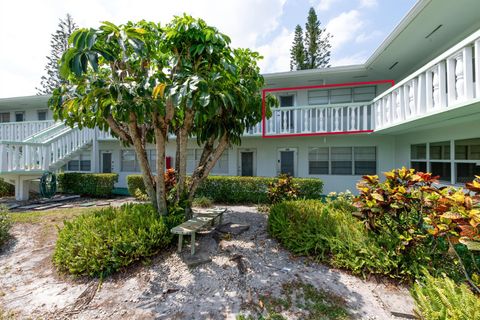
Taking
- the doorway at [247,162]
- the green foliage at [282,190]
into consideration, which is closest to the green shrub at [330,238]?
the green foliage at [282,190]

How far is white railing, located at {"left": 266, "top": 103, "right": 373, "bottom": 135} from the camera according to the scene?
27.2 feet

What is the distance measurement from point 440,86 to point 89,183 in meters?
12.4

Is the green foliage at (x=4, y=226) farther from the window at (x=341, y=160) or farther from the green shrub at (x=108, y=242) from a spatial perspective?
the window at (x=341, y=160)

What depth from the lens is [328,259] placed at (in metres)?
3.78

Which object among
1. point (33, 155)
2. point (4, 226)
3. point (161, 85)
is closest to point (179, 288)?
point (161, 85)

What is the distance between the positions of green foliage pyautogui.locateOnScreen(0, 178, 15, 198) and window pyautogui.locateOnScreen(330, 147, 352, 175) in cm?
1469

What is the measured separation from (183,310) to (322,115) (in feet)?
26.7

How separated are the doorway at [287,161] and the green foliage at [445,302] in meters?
7.39

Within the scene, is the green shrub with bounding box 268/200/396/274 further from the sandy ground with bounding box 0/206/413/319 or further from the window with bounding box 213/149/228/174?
the window with bounding box 213/149/228/174

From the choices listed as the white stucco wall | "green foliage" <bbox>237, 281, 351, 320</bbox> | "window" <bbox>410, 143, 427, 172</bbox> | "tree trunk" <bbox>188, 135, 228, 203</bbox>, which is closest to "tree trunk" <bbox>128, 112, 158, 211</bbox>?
"tree trunk" <bbox>188, 135, 228, 203</bbox>

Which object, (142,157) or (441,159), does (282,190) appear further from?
(441,159)

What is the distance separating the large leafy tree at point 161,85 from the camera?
3283mm

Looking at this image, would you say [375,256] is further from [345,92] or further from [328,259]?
[345,92]

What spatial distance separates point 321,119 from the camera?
28.3 feet
